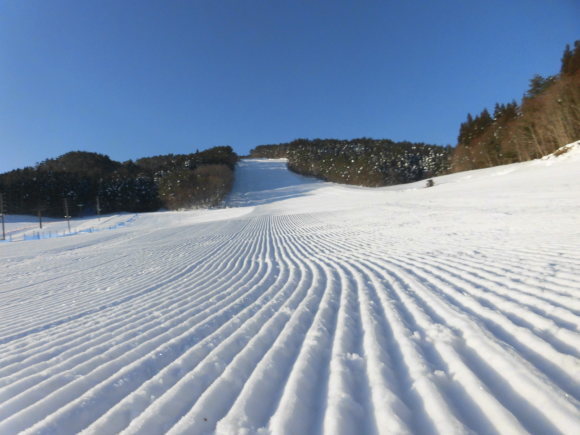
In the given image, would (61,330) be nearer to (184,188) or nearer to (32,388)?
(32,388)

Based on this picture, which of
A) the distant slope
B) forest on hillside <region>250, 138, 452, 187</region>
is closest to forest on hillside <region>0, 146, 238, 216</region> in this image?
the distant slope

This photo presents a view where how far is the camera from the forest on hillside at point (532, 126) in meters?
29.3

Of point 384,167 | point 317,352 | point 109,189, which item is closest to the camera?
point 317,352

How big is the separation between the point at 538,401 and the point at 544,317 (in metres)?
1.49

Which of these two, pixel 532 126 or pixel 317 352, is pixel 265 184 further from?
pixel 317 352

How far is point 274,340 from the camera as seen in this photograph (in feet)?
9.14

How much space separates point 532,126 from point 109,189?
7364 centimetres

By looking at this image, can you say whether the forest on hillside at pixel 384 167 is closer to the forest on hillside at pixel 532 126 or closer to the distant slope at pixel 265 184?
the distant slope at pixel 265 184

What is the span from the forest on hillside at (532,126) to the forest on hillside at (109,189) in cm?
4523

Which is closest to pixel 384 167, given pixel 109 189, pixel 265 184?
pixel 265 184

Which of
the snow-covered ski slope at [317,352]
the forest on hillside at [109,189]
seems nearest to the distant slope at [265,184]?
the forest on hillside at [109,189]

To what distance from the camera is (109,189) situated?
208 ft

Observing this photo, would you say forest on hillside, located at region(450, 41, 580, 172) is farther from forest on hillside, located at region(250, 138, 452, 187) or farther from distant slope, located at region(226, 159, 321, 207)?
distant slope, located at region(226, 159, 321, 207)

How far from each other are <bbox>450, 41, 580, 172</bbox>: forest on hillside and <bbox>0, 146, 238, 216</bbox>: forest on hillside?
1781 inches
